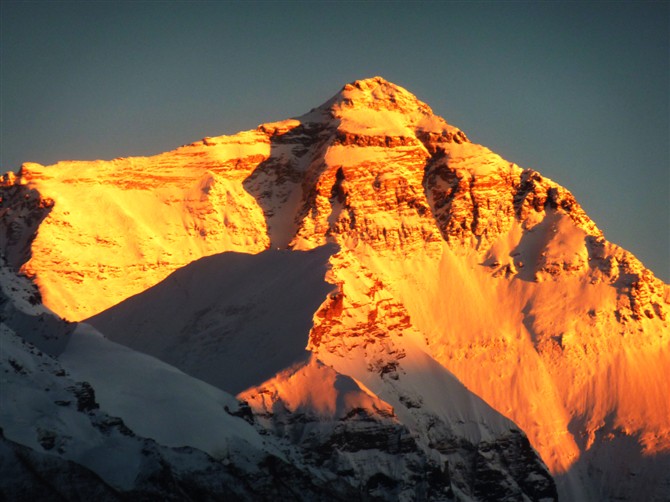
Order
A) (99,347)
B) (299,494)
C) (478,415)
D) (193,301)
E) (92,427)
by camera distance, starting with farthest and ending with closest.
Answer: (193,301), (478,415), (99,347), (299,494), (92,427)

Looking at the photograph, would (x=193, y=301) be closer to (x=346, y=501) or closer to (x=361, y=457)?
(x=361, y=457)

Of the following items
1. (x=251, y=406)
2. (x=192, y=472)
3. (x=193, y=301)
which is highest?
(x=193, y=301)

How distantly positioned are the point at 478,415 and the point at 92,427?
5951 cm

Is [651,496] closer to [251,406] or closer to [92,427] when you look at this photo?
[251,406]

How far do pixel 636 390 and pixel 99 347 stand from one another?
217 feet

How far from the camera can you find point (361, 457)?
15725cm

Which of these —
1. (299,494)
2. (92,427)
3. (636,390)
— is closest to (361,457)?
(299,494)

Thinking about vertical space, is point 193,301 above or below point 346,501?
above

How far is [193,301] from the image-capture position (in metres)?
193

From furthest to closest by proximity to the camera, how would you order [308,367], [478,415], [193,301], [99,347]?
[193,301], [478,415], [308,367], [99,347]

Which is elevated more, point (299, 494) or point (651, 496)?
point (651, 496)

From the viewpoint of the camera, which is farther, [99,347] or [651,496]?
[651,496]

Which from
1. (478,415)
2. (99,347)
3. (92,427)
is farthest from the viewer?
(478,415)

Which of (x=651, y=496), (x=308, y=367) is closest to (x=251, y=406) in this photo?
(x=308, y=367)
